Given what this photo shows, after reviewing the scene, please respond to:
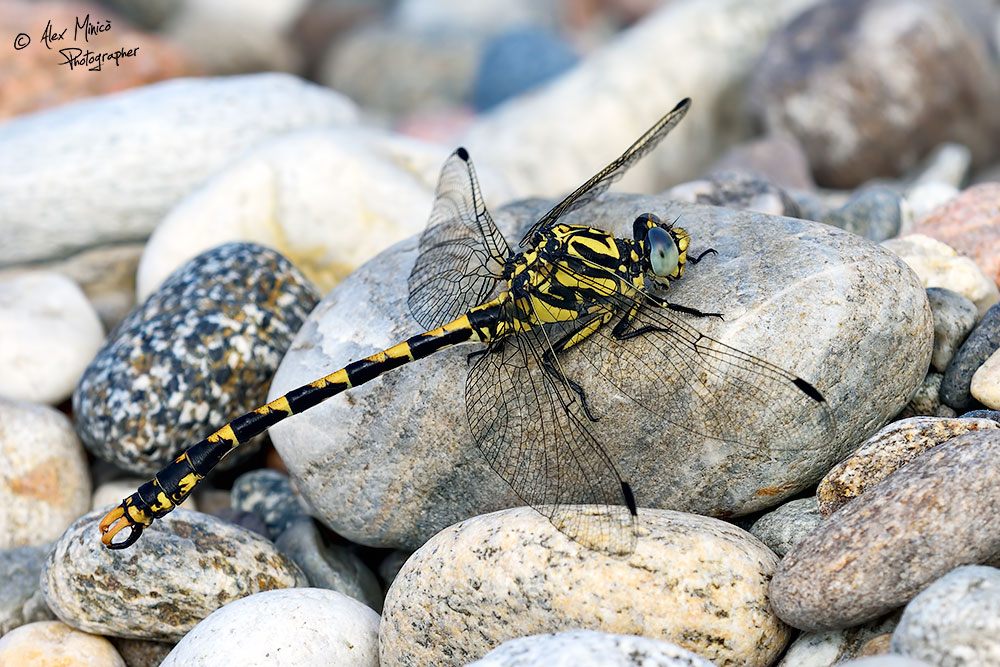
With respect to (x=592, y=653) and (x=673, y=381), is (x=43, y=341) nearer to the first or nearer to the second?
(x=673, y=381)

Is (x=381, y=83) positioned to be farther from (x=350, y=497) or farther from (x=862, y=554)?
(x=862, y=554)

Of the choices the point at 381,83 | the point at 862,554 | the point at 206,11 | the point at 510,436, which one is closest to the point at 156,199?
the point at 510,436

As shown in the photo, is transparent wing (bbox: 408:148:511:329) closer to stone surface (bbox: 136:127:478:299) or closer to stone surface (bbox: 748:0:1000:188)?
stone surface (bbox: 136:127:478:299)

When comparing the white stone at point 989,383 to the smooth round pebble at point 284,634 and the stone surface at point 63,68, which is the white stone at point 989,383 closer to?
the smooth round pebble at point 284,634

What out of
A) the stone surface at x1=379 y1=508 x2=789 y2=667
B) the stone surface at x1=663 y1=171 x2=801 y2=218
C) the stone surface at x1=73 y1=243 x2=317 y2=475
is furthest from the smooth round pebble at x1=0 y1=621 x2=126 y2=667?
the stone surface at x1=663 y1=171 x2=801 y2=218

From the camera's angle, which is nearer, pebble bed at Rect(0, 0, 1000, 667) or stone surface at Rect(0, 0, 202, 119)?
pebble bed at Rect(0, 0, 1000, 667)

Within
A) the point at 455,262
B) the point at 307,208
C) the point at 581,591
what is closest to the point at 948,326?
the point at 581,591

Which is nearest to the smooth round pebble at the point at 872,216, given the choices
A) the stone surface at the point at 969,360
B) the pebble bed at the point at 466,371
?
the pebble bed at the point at 466,371
